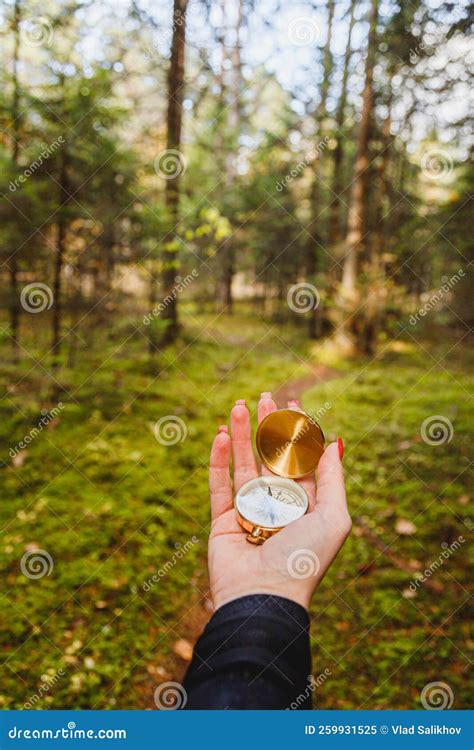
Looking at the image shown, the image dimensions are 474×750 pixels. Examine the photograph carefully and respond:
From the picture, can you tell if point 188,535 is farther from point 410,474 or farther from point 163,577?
point 410,474

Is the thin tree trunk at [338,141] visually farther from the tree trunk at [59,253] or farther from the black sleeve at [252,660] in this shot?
the black sleeve at [252,660]

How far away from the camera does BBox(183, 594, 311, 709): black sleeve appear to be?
178 centimetres

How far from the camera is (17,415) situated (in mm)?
6254

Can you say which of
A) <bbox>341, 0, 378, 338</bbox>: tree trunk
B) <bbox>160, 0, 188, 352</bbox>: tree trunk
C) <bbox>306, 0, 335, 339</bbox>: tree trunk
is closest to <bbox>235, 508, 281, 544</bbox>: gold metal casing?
<bbox>160, 0, 188, 352</bbox>: tree trunk

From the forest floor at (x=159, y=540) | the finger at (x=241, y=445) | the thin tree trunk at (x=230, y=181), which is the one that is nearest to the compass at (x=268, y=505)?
the finger at (x=241, y=445)

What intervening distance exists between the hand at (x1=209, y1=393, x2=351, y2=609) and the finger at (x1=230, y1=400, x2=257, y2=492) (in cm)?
20

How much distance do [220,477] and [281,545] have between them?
0.73m

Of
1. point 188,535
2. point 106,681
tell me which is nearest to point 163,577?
point 188,535

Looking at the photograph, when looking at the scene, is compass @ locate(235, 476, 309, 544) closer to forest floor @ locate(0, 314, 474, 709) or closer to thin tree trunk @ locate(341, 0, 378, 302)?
forest floor @ locate(0, 314, 474, 709)

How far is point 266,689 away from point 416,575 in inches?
140

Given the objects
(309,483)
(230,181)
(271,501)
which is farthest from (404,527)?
(230,181)

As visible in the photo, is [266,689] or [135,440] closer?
[266,689]

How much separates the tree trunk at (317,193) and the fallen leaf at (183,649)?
1309 cm

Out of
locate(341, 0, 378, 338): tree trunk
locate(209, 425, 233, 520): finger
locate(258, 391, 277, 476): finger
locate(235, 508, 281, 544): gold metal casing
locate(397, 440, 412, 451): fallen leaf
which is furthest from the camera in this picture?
locate(341, 0, 378, 338): tree trunk
